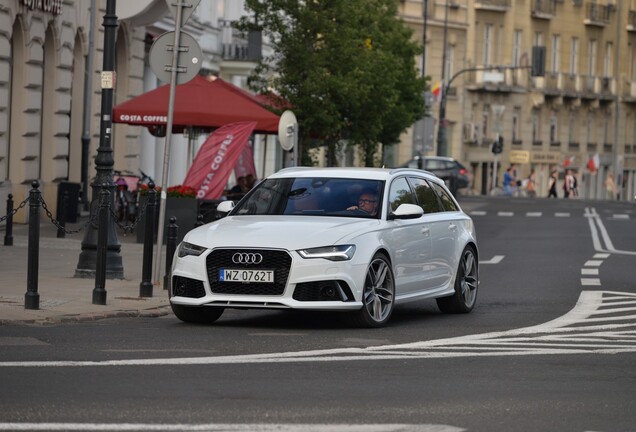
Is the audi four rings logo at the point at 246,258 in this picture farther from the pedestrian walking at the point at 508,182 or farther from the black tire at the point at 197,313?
the pedestrian walking at the point at 508,182

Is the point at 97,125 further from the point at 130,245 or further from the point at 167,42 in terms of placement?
the point at 167,42

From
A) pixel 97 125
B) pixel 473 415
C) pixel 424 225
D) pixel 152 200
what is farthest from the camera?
pixel 97 125

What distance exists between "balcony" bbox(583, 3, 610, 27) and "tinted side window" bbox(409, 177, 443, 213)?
294ft

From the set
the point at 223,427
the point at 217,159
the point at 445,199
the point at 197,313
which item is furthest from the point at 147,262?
the point at 217,159

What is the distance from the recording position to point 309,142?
144ft

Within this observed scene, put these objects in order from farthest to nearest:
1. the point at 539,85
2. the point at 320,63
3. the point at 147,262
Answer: the point at 539,85 → the point at 320,63 → the point at 147,262

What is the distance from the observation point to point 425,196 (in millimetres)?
17500

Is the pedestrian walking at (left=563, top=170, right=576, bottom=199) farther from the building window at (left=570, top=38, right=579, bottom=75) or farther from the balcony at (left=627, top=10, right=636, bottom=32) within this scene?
the balcony at (left=627, top=10, right=636, bottom=32)

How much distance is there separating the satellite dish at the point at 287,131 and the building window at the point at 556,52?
72120mm

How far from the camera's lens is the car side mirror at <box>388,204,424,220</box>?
16172mm

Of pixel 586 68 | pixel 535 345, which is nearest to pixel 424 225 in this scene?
pixel 535 345

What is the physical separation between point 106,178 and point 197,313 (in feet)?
16.5

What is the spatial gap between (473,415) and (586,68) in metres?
99.1

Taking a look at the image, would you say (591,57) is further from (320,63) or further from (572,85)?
(320,63)
